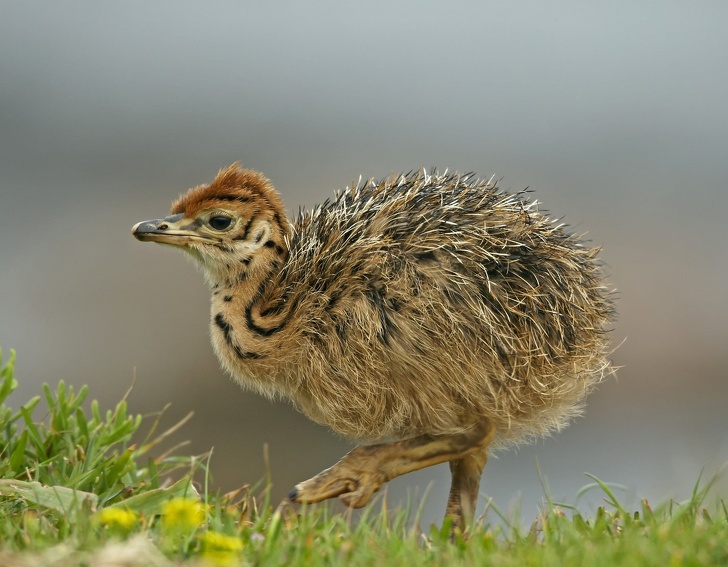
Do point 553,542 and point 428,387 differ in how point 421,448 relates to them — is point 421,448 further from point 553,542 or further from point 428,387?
point 553,542

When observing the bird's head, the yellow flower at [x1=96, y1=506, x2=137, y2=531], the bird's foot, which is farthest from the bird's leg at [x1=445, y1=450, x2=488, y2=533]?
the yellow flower at [x1=96, y1=506, x2=137, y2=531]

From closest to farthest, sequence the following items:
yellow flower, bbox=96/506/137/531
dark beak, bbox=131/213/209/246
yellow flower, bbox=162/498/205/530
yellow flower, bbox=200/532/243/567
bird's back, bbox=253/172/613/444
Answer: yellow flower, bbox=200/532/243/567
yellow flower, bbox=162/498/205/530
yellow flower, bbox=96/506/137/531
bird's back, bbox=253/172/613/444
dark beak, bbox=131/213/209/246

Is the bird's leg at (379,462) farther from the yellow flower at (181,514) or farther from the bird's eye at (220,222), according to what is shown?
the bird's eye at (220,222)

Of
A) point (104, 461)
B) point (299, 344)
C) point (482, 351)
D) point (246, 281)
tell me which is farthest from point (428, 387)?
point (104, 461)

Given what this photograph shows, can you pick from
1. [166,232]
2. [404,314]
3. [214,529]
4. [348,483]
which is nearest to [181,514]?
[214,529]

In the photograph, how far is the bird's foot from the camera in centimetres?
371

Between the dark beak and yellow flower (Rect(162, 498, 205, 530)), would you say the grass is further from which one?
the dark beak

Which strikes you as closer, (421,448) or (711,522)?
(711,522)

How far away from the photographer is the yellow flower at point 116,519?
9.35 feet

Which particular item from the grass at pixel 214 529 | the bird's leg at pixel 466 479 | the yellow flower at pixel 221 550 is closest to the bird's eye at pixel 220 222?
the grass at pixel 214 529

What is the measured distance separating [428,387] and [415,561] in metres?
1.03

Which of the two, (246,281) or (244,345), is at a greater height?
(246,281)

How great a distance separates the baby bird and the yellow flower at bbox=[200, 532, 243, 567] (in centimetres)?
102

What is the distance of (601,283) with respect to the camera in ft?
13.3
